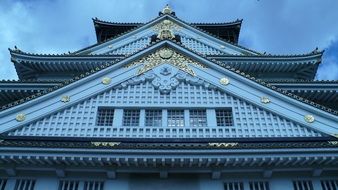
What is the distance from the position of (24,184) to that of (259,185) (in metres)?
8.99

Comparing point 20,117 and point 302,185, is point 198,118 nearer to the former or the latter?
point 302,185

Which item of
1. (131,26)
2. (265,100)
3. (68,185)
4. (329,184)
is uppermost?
(131,26)

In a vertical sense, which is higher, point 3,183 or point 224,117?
point 224,117

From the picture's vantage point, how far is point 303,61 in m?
24.2

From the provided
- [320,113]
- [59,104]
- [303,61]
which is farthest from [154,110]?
[303,61]

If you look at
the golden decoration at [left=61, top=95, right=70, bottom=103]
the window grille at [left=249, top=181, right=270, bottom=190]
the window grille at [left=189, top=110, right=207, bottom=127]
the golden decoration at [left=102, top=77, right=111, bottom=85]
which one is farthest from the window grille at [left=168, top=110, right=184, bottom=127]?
the golden decoration at [left=61, top=95, right=70, bottom=103]

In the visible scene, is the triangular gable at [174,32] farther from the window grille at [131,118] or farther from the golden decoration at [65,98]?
the window grille at [131,118]

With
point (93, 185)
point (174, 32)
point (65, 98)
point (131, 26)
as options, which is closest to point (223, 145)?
point (93, 185)

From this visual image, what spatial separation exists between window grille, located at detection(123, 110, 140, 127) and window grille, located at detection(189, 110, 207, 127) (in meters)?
2.40

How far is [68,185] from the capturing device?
13.8 metres

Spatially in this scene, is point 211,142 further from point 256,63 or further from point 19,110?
point 256,63

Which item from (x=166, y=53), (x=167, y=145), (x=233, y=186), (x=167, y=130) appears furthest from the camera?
(x=166, y=53)

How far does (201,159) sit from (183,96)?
14.6ft

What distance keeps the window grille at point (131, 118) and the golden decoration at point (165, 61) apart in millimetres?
2173
